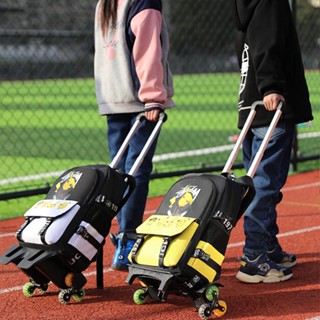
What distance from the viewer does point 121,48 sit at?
586 centimetres

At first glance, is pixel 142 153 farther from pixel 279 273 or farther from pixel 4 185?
pixel 4 185

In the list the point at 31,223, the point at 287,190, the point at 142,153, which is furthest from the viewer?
the point at 287,190

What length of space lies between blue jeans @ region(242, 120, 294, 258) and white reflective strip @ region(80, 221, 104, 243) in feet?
3.29

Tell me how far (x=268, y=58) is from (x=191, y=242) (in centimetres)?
128

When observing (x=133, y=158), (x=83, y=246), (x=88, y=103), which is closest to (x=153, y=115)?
(x=133, y=158)

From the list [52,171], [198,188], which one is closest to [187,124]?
[52,171]

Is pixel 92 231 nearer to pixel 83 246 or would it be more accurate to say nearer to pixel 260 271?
pixel 83 246

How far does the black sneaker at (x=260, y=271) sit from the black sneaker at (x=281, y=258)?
273 mm

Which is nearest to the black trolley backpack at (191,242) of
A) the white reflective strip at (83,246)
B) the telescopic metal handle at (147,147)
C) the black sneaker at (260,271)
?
the white reflective strip at (83,246)

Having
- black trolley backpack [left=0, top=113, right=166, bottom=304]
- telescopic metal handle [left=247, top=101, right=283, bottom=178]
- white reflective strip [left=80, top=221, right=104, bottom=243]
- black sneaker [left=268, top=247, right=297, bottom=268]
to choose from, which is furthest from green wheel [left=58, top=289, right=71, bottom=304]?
black sneaker [left=268, top=247, right=297, bottom=268]

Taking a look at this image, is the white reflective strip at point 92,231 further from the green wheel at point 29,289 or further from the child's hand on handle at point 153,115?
the child's hand on handle at point 153,115

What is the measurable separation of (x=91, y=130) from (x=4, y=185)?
5.66m

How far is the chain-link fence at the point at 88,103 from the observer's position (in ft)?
35.5

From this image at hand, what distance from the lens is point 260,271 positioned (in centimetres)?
553
